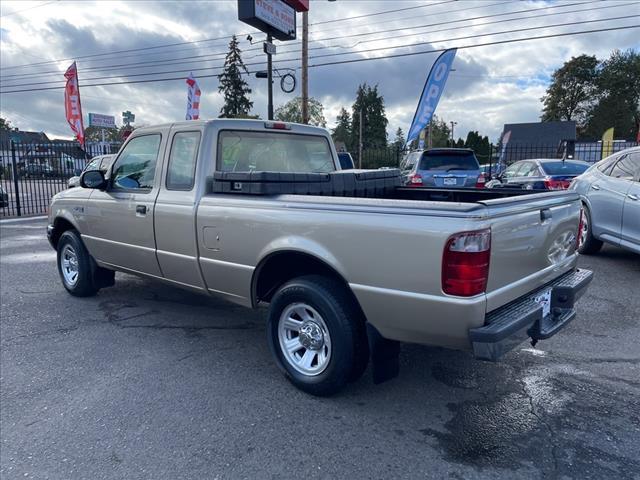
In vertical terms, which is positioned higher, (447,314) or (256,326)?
(447,314)

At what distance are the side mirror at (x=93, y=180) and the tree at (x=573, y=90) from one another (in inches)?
3072

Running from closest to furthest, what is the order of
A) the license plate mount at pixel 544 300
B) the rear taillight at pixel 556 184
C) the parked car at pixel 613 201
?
the license plate mount at pixel 544 300, the parked car at pixel 613 201, the rear taillight at pixel 556 184

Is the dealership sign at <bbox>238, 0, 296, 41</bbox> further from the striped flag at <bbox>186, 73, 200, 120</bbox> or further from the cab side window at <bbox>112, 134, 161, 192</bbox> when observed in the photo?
the cab side window at <bbox>112, 134, 161, 192</bbox>

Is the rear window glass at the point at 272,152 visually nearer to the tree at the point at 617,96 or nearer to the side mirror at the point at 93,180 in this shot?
the side mirror at the point at 93,180

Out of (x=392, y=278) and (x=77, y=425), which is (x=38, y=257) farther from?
(x=392, y=278)

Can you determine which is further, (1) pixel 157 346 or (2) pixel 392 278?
(1) pixel 157 346

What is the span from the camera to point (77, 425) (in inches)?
121

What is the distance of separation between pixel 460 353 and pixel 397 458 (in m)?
Answer: 1.65

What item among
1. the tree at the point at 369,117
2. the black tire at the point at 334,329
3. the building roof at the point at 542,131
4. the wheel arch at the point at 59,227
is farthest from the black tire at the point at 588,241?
the tree at the point at 369,117

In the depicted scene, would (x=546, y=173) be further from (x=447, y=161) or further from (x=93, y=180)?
(x=93, y=180)

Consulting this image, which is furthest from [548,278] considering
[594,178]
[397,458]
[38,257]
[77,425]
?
[38,257]

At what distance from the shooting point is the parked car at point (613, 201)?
20.8 feet

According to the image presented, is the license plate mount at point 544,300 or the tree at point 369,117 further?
the tree at point 369,117

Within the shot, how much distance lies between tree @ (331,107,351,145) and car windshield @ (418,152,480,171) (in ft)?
251
